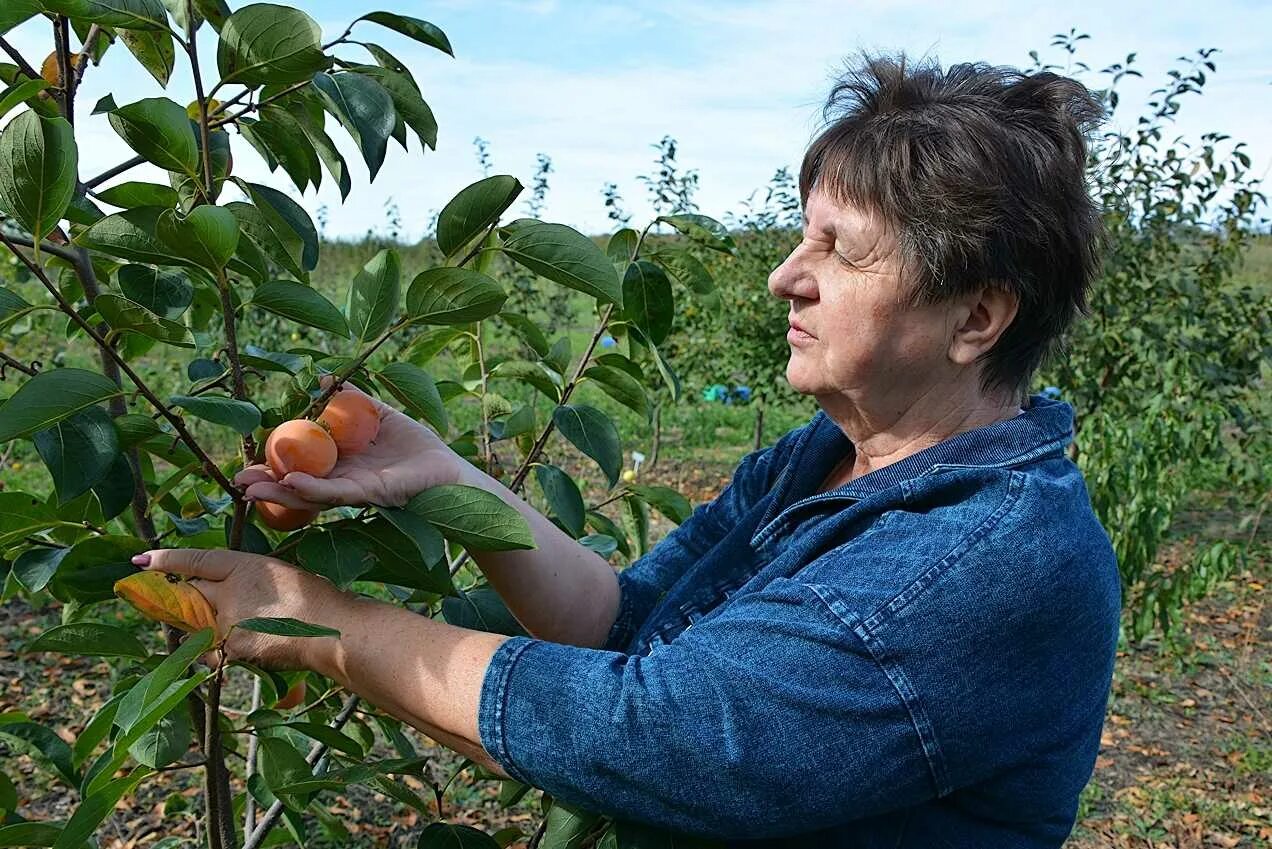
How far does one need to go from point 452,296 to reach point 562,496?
0.45 metres

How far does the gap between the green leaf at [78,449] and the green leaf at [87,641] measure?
0.16m

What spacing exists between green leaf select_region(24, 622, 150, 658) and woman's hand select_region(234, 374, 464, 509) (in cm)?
23

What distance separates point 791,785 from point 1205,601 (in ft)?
16.8

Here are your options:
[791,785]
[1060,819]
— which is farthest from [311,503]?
[1060,819]

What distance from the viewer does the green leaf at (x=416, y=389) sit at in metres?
1.12

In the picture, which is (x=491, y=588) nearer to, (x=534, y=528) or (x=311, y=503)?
(x=534, y=528)

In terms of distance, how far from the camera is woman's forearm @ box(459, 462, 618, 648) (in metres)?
1.43

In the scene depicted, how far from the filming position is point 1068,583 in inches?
41.8

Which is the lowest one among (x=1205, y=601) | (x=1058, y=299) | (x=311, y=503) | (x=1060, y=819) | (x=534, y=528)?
(x=1205, y=601)

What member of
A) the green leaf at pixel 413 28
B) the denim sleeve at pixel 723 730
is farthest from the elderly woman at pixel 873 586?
the green leaf at pixel 413 28

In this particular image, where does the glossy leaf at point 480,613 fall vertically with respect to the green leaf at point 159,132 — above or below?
below

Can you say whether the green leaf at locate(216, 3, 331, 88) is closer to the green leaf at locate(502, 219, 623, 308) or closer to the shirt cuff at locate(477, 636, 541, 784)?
the green leaf at locate(502, 219, 623, 308)

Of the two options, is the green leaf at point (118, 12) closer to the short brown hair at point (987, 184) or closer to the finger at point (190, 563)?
the finger at point (190, 563)

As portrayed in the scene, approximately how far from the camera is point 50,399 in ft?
3.13
